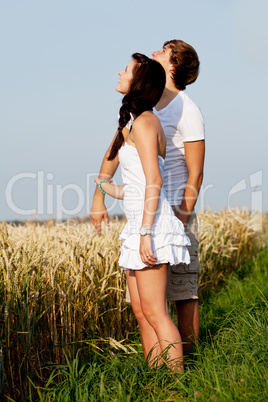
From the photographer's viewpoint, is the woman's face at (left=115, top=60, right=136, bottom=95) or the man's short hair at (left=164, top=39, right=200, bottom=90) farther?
the man's short hair at (left=164, top=39, right=200, bottom=90)

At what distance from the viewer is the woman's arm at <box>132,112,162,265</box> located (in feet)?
7.81

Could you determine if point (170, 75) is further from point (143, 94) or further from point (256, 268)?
point (256, 268)

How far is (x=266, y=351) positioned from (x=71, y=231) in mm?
3565

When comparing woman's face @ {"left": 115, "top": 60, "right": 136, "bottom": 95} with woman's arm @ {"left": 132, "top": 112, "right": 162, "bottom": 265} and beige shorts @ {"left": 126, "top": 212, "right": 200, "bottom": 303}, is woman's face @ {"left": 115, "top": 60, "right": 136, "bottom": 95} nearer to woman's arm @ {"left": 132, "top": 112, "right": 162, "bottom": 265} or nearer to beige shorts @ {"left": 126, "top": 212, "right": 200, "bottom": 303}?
woman's arm @ {"left": 132, "top": 112, "right": 162, "bottom": 265}

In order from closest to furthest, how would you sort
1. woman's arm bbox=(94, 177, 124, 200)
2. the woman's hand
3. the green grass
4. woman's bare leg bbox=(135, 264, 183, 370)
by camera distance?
the green grass < the woman's hand < woman's bare leg bbox=(135, 264, 183, 370) < woman's arm bbox=(94, 177, 124, 200)

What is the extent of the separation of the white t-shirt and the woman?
0.34m


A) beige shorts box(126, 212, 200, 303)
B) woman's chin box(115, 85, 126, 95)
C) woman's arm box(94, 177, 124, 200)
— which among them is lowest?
beige shorts box(126, 212, 200, 303)

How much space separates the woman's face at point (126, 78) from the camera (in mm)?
2525

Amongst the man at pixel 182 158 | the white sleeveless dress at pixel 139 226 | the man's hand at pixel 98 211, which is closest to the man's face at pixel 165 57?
the man at pixel 182 158

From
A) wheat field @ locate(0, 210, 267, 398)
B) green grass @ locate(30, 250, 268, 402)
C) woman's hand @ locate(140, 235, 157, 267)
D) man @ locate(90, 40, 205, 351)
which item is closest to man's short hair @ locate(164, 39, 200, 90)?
man @ locate(90, 40, 205, 351)

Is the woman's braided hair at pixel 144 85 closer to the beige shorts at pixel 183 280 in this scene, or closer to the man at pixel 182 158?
the man at pixel 182 158

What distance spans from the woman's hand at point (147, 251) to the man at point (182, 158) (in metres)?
0.53

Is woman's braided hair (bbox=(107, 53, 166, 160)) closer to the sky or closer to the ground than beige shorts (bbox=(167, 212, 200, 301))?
closer to the sky

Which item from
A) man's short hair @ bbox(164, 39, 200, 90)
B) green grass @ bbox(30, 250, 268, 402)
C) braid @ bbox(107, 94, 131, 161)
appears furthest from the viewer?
man's short hair @ bbox(164, 39, 200, 90)
